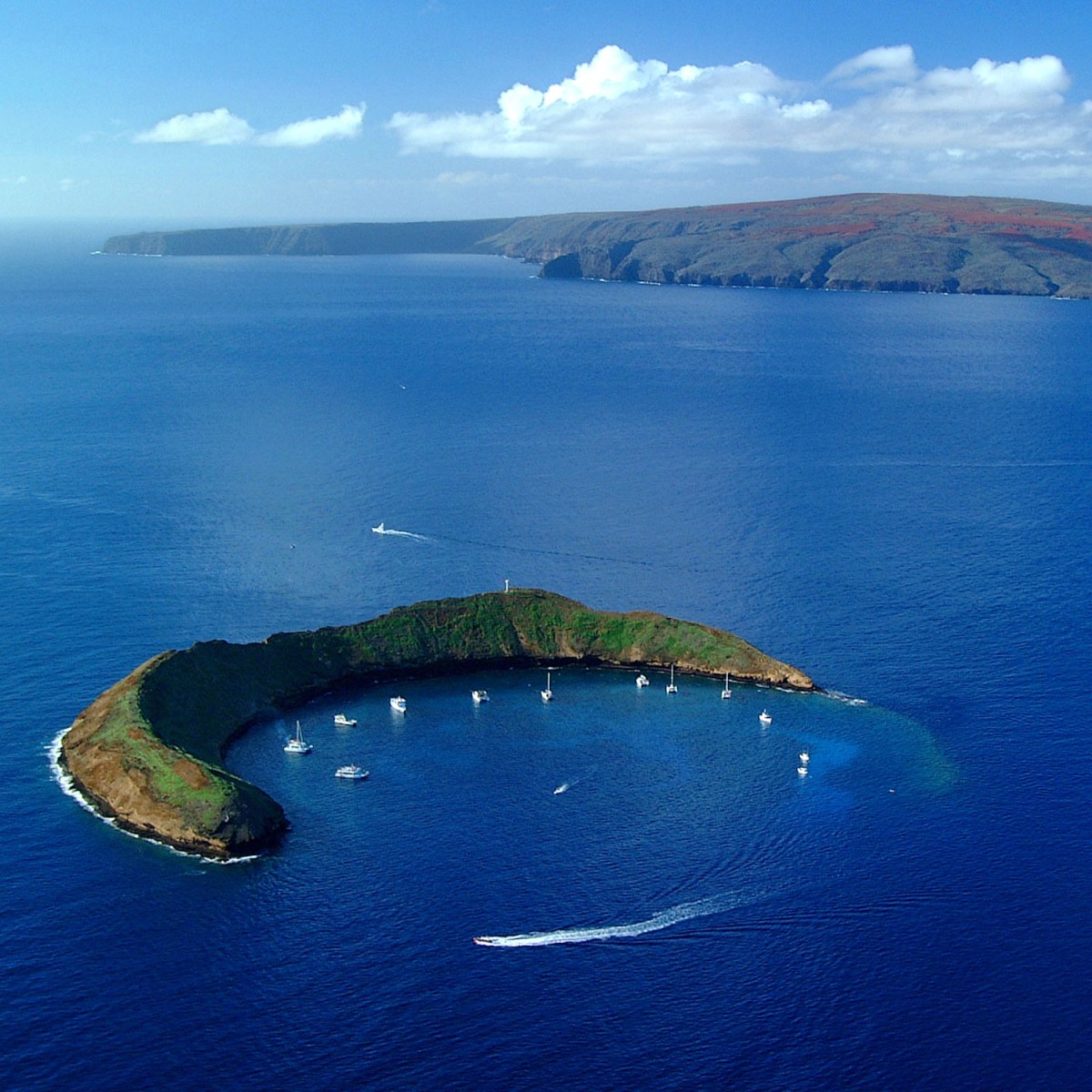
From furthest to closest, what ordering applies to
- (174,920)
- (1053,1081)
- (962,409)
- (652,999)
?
(962,409)
(174,920)
(652,999)
(1053,1081)

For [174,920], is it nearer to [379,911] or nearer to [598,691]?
[379,911]

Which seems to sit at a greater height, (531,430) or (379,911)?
(531,430)

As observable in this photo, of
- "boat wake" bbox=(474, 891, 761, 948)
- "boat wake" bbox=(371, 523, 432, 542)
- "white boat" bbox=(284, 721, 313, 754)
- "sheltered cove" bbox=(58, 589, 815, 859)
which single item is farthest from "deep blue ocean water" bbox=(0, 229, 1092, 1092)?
"sheltered cove" bbox=(58, 589, 815, 859)

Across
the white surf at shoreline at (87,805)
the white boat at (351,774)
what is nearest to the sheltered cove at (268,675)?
the white surf at shoreline at (87,805)

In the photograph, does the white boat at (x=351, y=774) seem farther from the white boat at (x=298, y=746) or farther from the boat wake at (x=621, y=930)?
the boat wake at (x=621, y=930)

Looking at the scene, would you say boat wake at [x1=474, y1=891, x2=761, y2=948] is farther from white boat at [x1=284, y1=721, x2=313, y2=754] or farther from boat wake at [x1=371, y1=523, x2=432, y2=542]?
boat wake at [x1=371, y1=523, x2=432, y2=542]

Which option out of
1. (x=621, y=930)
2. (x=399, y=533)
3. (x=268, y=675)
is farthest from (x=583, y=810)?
(x=399, y=533)

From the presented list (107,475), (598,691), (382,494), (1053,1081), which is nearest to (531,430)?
(382,494)
